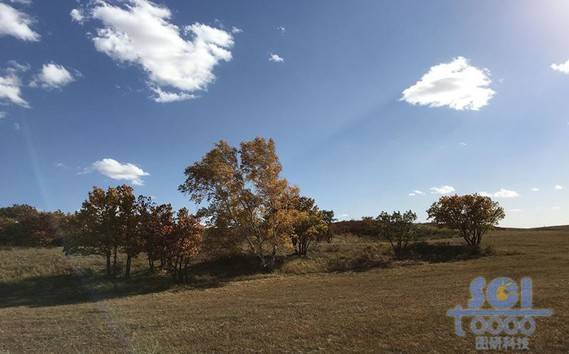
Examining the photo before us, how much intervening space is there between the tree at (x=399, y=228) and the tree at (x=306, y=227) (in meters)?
7.42

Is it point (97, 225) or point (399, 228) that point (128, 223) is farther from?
point (399, 228)

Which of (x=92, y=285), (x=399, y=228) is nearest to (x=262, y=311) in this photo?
(x=92, y=285)

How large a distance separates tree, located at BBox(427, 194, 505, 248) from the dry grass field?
12.8 meters

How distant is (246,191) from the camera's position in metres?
42.6

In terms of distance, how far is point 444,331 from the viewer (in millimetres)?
14086

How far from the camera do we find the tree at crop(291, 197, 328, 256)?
1911 inches

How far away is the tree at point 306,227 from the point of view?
48.5 metres

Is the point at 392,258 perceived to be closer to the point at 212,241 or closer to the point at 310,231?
the point at 310,231

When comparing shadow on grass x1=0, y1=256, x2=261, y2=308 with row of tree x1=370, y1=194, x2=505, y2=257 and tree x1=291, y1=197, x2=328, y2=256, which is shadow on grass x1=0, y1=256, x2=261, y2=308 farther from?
row of tree x1=370, y1=194, x2=505, y2=257

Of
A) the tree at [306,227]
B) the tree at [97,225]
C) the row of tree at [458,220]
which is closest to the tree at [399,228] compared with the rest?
the row of tree at [458,220]

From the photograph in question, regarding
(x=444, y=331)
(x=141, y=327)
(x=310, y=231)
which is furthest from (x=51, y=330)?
(x=310, y=231)

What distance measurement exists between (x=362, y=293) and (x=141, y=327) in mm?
12542

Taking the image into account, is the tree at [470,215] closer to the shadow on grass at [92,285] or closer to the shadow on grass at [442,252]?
the shadow on grass at [442,252]

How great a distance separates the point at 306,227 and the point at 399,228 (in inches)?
461
